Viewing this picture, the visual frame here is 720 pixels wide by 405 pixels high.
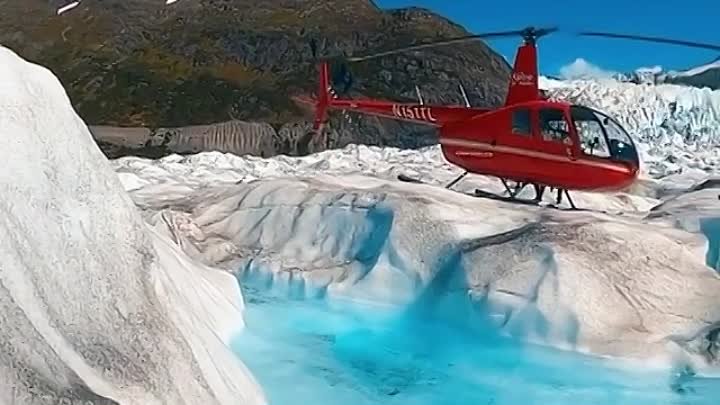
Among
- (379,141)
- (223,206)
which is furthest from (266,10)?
(223,206)

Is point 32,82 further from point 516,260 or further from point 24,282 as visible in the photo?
point 516,260

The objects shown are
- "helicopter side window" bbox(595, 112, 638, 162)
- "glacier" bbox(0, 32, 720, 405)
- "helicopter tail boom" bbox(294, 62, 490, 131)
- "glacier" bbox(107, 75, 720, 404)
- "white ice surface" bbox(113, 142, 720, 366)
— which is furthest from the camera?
"helicopter tail boom" bbox(294, 62, 490, 131)

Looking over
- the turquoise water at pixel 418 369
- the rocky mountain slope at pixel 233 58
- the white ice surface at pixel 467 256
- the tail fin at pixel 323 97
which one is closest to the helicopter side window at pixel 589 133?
the white ice surface at pixel 467 256

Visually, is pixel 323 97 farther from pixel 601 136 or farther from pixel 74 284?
pixel 74 284

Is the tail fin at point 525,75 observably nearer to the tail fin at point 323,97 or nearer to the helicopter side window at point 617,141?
the helicopter side window at point 617,141

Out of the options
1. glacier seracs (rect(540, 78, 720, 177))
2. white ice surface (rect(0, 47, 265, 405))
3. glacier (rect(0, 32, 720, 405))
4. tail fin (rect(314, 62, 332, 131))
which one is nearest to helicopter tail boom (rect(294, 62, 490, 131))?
tail fin (rect(314, 62, 332, 131))

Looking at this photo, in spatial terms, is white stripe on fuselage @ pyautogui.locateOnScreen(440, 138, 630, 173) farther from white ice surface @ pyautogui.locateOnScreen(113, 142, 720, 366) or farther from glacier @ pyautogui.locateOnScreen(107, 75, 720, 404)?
white ice surface @ pyautogui.locateOnScreen(113, 142, 720, 366)

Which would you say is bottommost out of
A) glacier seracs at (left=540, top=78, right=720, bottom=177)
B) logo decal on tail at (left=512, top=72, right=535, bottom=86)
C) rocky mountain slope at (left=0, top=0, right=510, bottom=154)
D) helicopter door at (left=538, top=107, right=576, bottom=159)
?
rocky mountain slope at (left=0, top=0, right=510, bottom=154)
